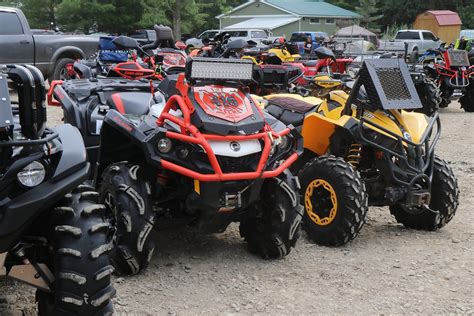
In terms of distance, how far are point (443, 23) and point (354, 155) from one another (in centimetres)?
4666

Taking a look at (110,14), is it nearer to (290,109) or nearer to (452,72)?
(452,72)

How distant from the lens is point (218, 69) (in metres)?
4.62

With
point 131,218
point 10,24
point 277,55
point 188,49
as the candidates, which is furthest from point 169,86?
point 10,24

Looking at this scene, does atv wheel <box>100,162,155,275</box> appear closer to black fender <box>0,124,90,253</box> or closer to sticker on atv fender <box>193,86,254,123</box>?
sticker on atv fender <box>193,86,254,123</box>

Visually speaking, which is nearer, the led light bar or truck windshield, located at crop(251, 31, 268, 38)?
the led light bar

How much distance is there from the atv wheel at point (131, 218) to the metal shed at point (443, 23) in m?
47.8

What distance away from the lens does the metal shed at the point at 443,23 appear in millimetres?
48844

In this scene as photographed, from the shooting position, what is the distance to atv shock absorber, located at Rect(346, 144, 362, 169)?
565cm

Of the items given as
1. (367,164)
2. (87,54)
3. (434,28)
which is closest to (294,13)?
(434,28)

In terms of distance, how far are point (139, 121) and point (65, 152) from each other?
1.63 metres

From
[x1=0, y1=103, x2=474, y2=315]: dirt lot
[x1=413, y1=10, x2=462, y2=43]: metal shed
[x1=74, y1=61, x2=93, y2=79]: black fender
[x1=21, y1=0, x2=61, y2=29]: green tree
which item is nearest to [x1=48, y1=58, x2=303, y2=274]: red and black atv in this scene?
[x1=0, y1=103, x2=474, y2=315]: dirt lot

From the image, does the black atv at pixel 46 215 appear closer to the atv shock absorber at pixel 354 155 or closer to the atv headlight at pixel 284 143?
the atv headlight at pixel 284 143

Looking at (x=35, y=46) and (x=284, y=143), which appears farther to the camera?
(x=35, y=46)

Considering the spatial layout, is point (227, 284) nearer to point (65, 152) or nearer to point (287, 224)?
point (287, 224)
